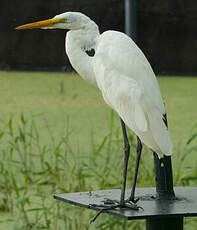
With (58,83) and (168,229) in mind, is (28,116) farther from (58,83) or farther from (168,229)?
(168,229)

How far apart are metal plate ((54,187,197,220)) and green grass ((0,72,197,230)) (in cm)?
68

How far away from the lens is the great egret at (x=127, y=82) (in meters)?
1.59

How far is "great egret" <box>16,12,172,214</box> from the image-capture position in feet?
5.21

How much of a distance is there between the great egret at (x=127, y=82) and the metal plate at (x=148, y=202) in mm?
39

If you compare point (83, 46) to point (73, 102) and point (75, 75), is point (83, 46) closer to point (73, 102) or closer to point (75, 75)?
point (73, 102)

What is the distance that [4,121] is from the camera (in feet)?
11.7

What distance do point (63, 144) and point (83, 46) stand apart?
1698 millimetres

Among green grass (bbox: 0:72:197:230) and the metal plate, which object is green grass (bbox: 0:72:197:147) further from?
the metal plate

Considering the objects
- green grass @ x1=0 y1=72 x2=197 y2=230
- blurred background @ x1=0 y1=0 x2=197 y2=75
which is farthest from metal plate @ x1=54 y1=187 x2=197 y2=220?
blurred background @ x1=0 y1=0 x2=197 y2=75

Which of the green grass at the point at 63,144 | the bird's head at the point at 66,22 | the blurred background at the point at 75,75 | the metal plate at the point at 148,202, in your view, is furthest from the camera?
the blurred background at the point at 75,75

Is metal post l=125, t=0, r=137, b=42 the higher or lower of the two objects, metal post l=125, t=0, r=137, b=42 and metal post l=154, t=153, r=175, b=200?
the higher

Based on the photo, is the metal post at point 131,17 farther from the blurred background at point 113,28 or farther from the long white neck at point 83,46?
the long white neck at point 83,46

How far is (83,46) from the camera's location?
1.81 meters

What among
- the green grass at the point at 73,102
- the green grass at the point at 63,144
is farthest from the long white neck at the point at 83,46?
the green grass at the point at 73,102
